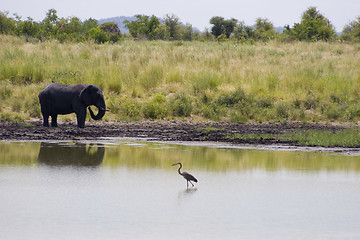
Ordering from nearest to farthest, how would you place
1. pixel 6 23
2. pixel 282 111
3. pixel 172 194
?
1. pixel 172 194
2. pixel 282 111
3. pixel 6 23

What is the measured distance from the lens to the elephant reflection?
12586 millimetres

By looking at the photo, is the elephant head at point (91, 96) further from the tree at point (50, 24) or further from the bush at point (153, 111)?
the tree at point (50, 24)

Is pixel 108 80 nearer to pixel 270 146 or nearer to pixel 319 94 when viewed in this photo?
pixel 319 94

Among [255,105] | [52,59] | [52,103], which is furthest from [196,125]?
[52,59]

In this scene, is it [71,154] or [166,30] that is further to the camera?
[166,30]

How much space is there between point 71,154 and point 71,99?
450 cm

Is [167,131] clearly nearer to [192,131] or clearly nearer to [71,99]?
[192,131]

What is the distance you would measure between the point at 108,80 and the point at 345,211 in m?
15.9

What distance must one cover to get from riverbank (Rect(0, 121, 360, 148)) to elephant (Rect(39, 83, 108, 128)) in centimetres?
50

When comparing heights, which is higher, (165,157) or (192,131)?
(192,131)

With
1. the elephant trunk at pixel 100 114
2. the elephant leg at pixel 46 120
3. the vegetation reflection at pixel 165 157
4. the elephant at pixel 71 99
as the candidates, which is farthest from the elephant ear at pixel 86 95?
the vegetation reflection at pixel 165 157

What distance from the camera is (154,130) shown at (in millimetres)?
18609

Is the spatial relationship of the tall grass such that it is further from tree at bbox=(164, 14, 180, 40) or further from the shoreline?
tree at bbox=(164, 14, 180, 40)

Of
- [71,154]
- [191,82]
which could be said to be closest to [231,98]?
[191,82]
